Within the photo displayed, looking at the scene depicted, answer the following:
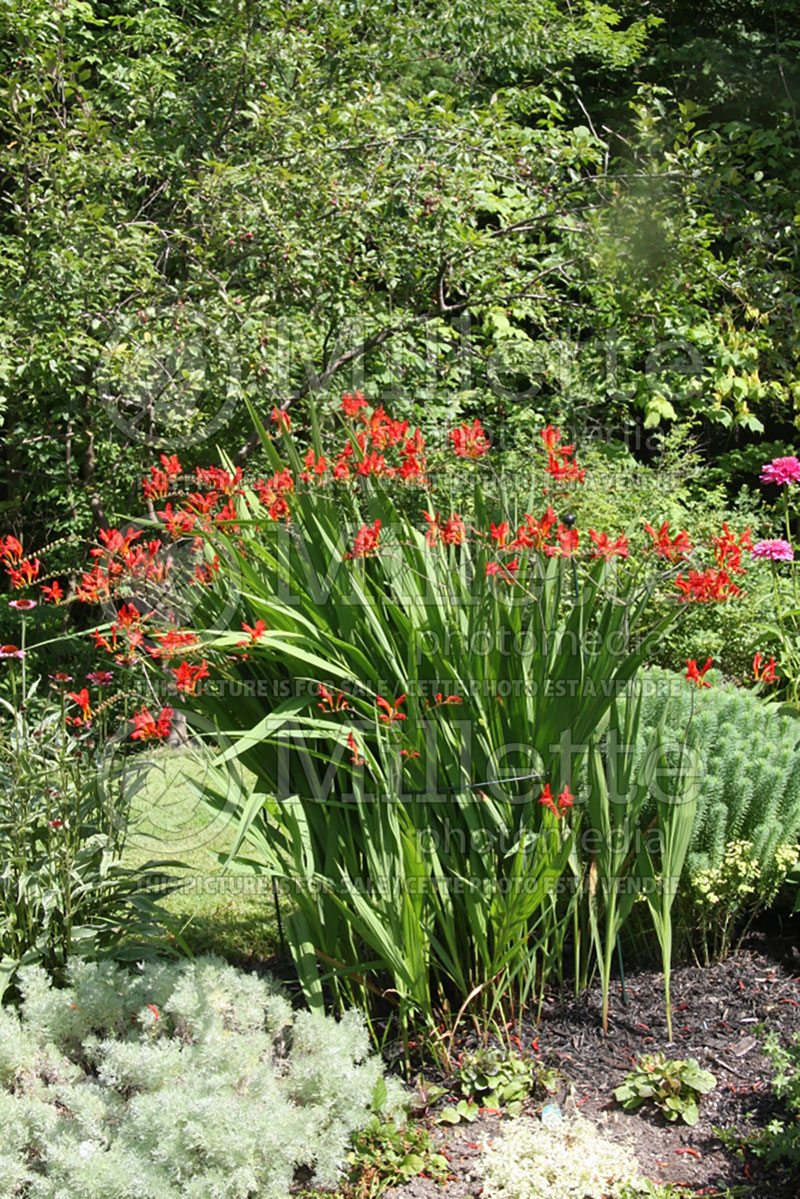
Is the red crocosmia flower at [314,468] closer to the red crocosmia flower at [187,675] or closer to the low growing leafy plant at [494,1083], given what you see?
the red crocosmia flower at [187,675]

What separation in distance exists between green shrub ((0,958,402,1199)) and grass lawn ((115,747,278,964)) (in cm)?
32

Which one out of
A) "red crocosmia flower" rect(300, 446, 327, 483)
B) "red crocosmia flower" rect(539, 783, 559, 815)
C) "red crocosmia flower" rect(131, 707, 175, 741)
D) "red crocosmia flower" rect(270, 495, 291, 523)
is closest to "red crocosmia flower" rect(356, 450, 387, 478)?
"red crocosmia flower" rect(300, 446, 327, 483)

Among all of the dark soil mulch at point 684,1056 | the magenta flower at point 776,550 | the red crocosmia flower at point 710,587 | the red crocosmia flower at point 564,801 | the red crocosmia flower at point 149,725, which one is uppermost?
the red crocosmia flower at point 710,587

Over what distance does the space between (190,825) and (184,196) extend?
271cm

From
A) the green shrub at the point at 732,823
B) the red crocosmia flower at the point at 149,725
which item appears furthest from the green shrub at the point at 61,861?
the green shrub at the point at 732,823

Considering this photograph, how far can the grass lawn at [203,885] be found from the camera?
3059 millimetres

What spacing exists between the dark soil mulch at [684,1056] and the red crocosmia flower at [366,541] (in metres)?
1.16

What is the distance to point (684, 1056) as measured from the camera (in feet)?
7.93

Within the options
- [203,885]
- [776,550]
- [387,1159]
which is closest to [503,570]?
[387,1159]

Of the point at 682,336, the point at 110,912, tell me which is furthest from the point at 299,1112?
the point at 682,336

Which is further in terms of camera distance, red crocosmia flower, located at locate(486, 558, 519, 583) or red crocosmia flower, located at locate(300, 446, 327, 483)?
red crocosmia flower, located at locate(300, 446, 327, 483)

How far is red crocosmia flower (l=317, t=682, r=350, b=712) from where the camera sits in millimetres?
2243

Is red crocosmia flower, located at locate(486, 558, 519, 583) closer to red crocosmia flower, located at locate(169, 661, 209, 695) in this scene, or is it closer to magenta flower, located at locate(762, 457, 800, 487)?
red crocosmia flower, located at locate(169, 661, 209, 695)

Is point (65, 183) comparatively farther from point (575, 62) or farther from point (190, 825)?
point (575, 62)
